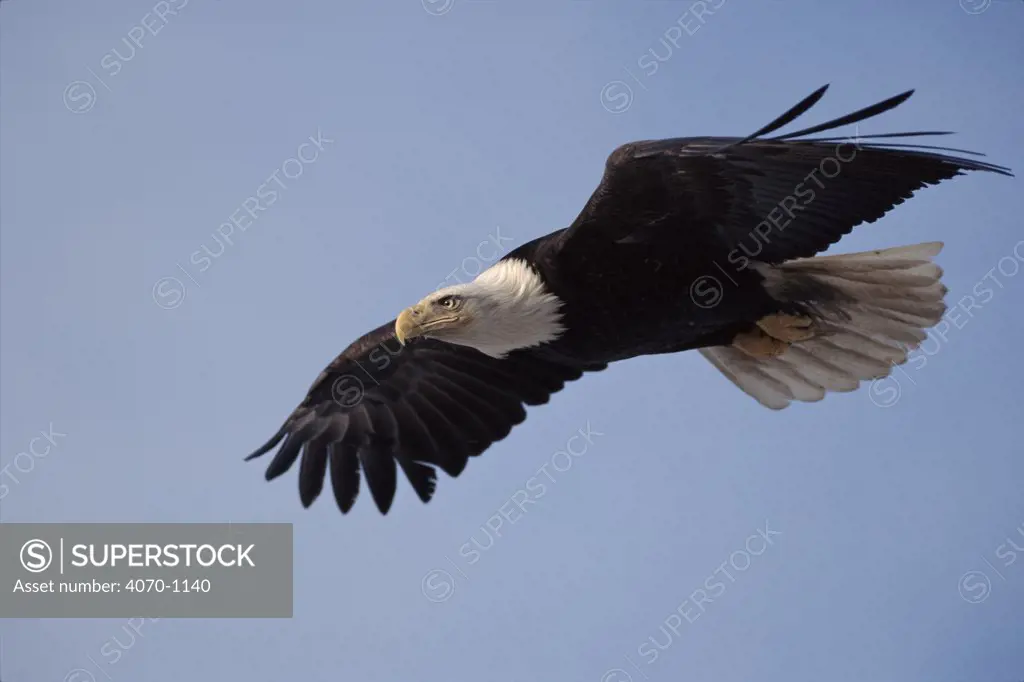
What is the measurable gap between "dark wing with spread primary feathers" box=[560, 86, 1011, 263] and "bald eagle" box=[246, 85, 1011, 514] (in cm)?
1

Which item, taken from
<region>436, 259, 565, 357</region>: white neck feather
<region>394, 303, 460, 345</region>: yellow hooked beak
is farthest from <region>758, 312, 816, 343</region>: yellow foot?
<region>394, 303, 460, 345</region>: yellow hooked beak

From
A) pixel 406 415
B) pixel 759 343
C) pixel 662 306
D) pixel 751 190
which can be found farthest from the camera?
pixel 406 415

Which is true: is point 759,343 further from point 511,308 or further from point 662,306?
point 511,308

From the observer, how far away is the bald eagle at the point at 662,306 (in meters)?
7.17

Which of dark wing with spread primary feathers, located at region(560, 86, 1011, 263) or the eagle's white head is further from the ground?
the eagle's white head

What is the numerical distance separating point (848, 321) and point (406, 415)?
3222 mm

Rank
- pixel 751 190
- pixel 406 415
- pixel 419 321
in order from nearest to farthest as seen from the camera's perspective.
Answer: pixel 751 190 → pixel 419 321 → pixel 406 415

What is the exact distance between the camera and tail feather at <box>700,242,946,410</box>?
326 inches

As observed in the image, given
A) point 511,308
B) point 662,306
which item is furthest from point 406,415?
point 662,306

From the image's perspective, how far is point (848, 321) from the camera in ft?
28.4

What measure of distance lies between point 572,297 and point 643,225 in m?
0.63

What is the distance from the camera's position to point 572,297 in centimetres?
779

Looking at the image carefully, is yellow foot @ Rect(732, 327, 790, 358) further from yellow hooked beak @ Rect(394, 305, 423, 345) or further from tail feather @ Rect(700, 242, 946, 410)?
yellow hooked beak @ Rect(394, 305, 423, 345)

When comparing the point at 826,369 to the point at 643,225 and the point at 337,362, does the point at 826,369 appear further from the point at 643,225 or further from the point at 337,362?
the point at 337,362
